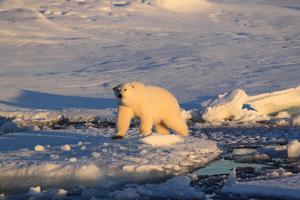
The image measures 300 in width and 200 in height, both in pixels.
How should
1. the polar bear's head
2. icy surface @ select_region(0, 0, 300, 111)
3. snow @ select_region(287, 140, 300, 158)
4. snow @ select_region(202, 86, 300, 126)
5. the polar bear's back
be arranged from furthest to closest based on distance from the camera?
icy surface @ select_region(0, 0, 300, 111), snow @ select_region(202, 86, 300, 126), the polar bear's back, the polar bear's head, snow @ select_region(287, 140, 300, 158)

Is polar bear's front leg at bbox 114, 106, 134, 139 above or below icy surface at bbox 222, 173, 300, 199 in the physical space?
above

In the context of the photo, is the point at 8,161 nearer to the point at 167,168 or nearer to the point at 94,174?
the point at 94,174

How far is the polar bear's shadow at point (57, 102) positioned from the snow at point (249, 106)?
2068 mm

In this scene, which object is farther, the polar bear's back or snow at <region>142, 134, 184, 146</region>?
the polar bear's back

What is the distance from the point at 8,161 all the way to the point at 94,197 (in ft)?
4.14

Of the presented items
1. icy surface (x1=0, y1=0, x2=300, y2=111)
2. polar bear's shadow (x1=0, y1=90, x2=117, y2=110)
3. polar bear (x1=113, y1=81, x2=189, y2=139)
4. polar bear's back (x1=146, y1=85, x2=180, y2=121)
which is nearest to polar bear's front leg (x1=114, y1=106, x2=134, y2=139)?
polar bear (x1=113, y1=81, x2=189, y2=139)

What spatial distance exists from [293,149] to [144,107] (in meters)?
1.44

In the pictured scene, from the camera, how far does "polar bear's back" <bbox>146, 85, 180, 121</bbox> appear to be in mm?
6582

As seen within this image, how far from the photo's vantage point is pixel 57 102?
10758mm

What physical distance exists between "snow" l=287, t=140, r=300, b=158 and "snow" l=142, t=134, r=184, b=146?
1051 millimetres

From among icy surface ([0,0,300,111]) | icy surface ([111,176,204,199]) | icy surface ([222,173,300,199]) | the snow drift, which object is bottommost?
icy surface ([111,176,204,199])

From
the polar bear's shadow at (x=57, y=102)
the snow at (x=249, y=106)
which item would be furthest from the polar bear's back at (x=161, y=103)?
the polar bear's shadow at (x=57, y=102)

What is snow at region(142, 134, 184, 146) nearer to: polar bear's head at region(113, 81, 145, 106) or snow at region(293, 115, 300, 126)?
polar bear's head at region(113, 81, 145, 106)

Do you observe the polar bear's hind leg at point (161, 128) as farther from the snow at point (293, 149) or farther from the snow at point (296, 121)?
the snow at point (296, 121)
